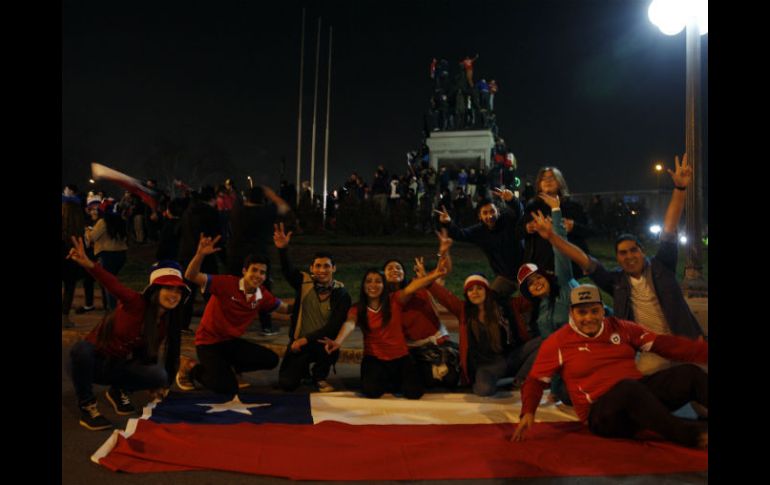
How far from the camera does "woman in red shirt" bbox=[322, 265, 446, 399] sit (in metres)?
5.49

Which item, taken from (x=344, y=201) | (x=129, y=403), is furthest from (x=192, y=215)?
(x=344, y=201)

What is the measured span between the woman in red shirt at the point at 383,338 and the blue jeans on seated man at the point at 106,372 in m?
1.48

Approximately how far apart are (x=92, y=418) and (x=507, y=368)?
3462mm

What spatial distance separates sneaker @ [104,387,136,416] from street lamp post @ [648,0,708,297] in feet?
20.5

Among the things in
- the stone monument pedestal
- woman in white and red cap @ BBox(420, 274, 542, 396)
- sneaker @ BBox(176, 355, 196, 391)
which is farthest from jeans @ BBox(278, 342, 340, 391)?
the stone monument pedestal

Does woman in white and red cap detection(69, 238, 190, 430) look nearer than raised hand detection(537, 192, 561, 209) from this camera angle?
Yes

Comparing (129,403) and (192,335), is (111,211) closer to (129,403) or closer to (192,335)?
(192,335)

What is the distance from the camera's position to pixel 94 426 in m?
4.39

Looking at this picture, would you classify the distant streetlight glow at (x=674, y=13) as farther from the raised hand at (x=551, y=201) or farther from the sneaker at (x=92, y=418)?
the sneaker at (x=92, y=418)

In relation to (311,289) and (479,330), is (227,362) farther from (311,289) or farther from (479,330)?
(479,330)

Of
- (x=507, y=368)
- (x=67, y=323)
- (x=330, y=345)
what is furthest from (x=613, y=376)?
(x=67, y=323)

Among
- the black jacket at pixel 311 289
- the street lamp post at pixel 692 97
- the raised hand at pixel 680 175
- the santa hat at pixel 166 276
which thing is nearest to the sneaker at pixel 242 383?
the black jacket at pixel 311 289

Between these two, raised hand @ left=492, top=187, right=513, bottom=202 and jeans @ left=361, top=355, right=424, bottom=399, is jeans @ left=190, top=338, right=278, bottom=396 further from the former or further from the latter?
raised hand @ left=492, top=187, right=513, bottom=202

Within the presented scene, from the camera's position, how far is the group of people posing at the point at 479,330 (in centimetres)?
421
